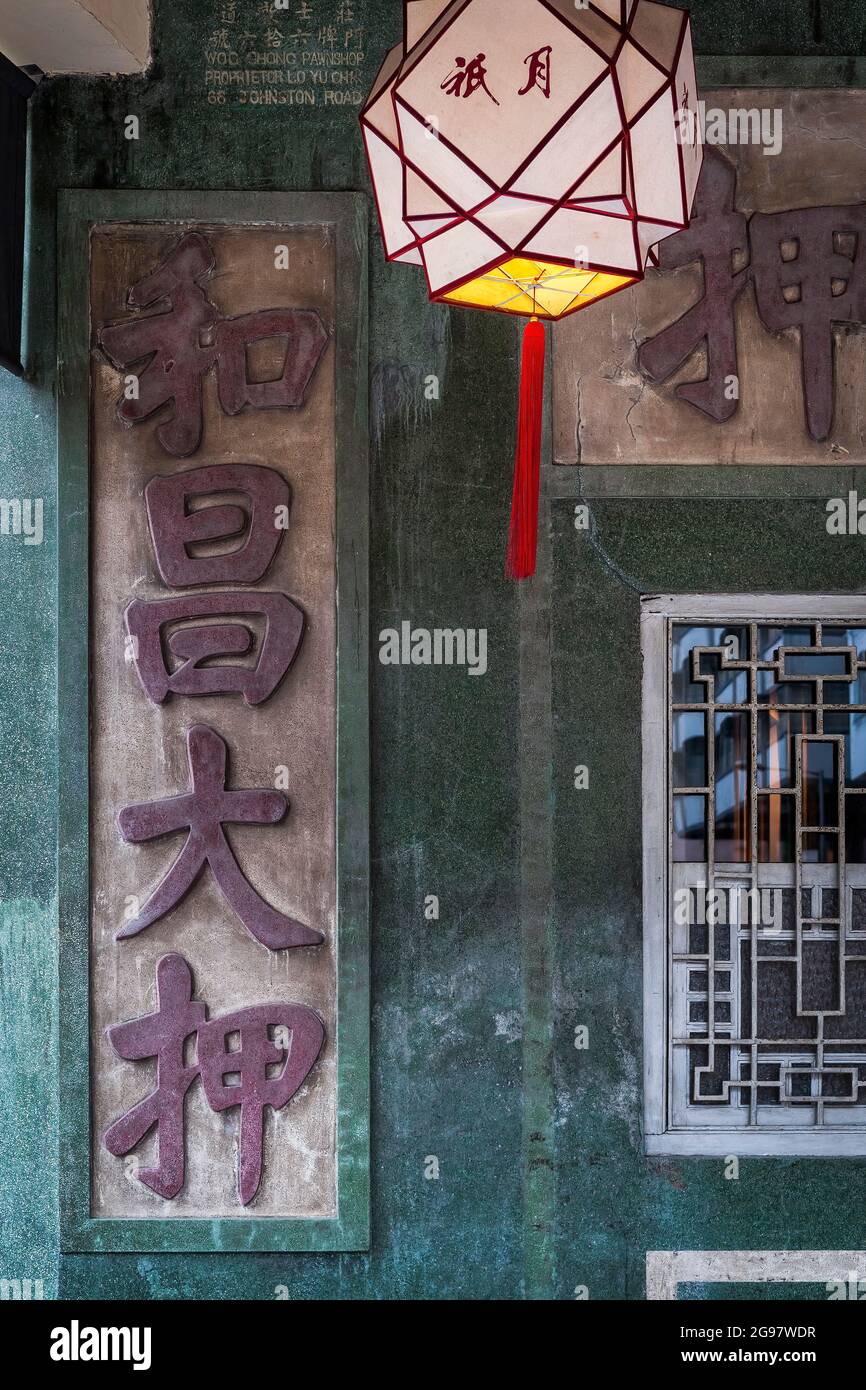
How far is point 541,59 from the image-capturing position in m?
1.75

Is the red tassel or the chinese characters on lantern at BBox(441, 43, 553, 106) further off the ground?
the chinese characters on lantern at BBox(441, 43, 553, 106)

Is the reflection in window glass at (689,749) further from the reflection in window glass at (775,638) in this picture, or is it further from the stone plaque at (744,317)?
the stone plaque at (744,317)

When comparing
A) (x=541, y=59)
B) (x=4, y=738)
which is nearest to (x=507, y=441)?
(x=541, y=59)

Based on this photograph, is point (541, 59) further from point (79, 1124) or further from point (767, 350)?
point (79, 1124)

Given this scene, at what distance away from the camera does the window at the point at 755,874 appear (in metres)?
2.95

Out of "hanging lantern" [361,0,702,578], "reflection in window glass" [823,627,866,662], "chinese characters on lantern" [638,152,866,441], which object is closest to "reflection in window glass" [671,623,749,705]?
"reflection in window glass" [823,627,866,662]

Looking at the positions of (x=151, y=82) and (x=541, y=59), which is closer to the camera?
(x=541, y=59)

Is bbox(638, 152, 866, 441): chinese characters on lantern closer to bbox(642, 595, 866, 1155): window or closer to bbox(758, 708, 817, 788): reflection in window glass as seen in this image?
bbox(642, 595, 866, 1155): window

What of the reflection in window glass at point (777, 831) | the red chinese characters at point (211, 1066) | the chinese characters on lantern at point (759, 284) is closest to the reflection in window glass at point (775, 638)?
the reflection in window glass at point (777, 831)

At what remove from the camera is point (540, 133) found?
175 centimetres

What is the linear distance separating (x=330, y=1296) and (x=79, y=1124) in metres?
0.86

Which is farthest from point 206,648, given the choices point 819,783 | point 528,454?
point 819,783

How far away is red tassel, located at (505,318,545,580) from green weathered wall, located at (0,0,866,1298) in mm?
503

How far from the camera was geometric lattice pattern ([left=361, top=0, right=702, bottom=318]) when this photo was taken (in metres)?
1.75
